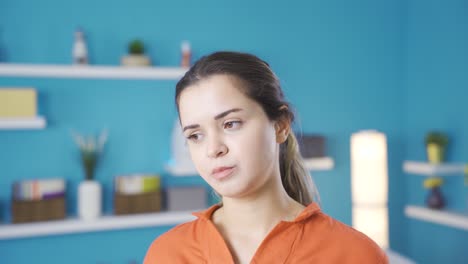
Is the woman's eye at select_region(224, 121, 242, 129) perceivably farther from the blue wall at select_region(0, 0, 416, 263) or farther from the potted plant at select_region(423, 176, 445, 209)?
the potted plant at select_region(423, 176, 445, 209)

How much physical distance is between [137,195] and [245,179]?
1472 mm

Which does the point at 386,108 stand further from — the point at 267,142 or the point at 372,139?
the point at 267,142

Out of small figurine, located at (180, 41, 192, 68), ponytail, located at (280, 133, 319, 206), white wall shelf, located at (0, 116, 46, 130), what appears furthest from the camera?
small figurine, located at (180, 41, 192, 68)

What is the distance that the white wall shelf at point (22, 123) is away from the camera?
1.96 metres

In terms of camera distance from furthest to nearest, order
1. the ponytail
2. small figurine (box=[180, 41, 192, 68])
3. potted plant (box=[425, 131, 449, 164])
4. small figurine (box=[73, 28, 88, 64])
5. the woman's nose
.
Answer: potted plant (box=[425, 131, 449, 164]) → small figurine (box=[180, 41, 192, 68]) → small figurine (box=[73, 28, 88, 64]) → the ponytail → the woman's nose

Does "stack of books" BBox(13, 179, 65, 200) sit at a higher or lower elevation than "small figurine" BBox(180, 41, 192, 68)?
lower

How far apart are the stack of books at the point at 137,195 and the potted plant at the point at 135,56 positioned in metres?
0.55

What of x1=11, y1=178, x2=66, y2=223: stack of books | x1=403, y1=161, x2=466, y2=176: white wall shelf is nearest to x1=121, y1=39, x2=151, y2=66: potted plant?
x1=11, y1=178, x2=66, y2=223: stack of books

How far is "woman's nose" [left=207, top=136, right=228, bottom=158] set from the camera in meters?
0.77

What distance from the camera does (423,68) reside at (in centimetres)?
260

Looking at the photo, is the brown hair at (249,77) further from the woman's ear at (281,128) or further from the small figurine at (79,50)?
the small figurine at (79,50)

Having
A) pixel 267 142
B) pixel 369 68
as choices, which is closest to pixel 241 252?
pixel 267 142

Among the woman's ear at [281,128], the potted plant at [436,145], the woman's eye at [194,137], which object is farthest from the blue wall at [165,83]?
the woman's eye at [194,137]

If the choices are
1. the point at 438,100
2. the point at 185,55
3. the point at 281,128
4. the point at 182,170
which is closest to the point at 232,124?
the point at 281,128
